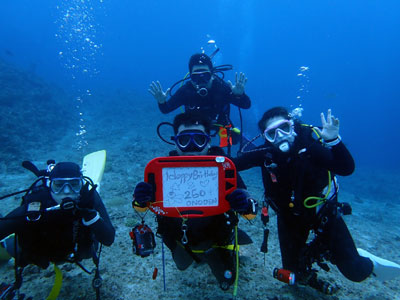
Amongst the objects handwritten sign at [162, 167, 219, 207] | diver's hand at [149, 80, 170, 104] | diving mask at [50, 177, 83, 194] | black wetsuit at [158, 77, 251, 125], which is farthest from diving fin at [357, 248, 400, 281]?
diver's hand at [149, 80, 170, 104]

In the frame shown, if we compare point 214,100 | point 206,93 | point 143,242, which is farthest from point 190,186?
point 214,100

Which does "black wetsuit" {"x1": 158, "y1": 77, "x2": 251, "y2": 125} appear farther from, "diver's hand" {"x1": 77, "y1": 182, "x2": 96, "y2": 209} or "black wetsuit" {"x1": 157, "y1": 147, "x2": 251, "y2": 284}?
"diver's hand" {"x1": 77, "y1": 182, "x2": 96, "y2": 209}

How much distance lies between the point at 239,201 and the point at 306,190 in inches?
65.5

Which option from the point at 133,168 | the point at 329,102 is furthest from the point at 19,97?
the point at 329,102

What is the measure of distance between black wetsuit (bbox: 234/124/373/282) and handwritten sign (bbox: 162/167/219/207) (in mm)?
1434

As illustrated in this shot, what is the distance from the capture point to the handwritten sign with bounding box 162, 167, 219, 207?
2381 mm

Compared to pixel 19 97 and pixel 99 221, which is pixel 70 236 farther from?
pixel 19 97

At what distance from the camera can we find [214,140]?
67.5ft

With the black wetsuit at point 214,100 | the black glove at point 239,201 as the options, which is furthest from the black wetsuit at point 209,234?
the black wetsuit at point 214,100

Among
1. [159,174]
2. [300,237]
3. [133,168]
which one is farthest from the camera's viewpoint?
[133,168]

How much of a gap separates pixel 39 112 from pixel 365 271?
898 inches

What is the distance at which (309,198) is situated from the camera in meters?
3.06

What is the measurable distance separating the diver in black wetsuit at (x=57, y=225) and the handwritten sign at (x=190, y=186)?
127 centimetres

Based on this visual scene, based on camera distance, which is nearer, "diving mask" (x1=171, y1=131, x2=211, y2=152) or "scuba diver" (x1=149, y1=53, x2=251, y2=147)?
"diving mask" (x1=171, y1=131, x2=211, y2=152)
